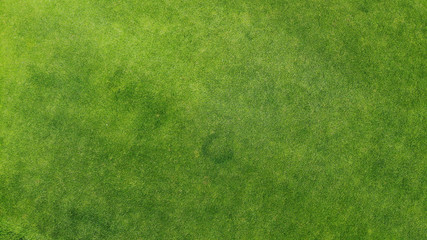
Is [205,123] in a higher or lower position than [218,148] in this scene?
higher

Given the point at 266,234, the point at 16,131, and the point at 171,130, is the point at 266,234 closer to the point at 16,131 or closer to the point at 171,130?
the point at 171,130

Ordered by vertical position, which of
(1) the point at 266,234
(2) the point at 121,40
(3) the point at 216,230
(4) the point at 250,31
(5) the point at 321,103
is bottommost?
(3) the point at 216,230

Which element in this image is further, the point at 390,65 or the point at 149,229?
the point at 390,65

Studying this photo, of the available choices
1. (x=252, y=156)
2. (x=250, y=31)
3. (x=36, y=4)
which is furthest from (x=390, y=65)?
(x=36, y=4)
